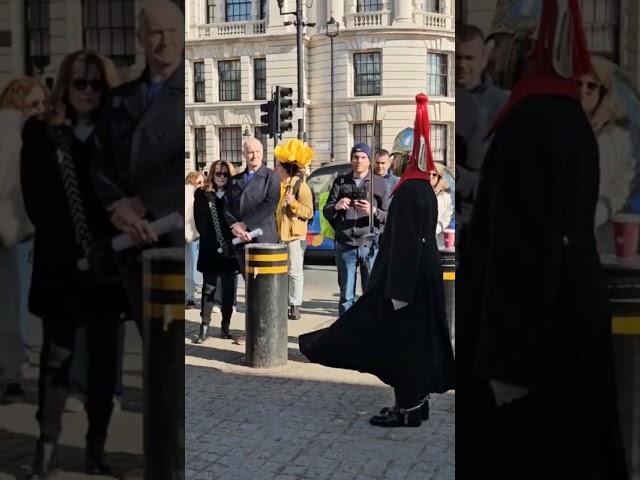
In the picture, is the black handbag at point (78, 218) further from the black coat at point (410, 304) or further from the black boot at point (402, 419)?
the black boot at point (402, 419)

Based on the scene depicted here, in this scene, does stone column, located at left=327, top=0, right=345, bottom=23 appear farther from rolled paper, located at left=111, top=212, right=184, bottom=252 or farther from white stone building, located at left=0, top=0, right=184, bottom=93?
rolled paper, located at left=111, top=212, right=184, bottom=252

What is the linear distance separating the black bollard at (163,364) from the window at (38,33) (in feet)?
2.80

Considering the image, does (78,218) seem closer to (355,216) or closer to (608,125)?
(608,125)

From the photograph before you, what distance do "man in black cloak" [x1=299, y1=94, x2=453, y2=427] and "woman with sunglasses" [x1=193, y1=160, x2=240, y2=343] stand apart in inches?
120

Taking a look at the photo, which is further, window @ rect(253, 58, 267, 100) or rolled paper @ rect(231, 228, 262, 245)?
window @ rect(253, 58, 267, 100)

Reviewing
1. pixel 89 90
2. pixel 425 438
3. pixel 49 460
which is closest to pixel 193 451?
pixel 425 438

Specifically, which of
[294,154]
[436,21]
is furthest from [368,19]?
[294,154]

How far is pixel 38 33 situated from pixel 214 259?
592 centimetres

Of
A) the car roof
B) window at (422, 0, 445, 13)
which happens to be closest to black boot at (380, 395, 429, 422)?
the car roof

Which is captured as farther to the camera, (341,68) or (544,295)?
(341,68)

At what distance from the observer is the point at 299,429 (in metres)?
6.00

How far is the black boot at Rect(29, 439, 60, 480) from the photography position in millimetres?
3395

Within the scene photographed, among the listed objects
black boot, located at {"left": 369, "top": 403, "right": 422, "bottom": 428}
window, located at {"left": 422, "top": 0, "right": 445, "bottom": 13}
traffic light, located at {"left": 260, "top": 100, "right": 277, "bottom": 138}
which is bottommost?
black boot, located at {"left": 369, "top": 403, "right": 422, "bottom": 428}

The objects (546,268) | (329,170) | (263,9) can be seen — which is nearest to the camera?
(546,268)
